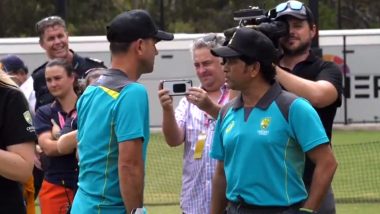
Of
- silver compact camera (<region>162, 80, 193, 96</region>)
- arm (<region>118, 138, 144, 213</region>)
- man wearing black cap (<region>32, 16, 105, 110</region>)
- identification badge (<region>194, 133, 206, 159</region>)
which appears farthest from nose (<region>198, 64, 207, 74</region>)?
man wearing black cap (<region>32, 16, 105, 110</region>)

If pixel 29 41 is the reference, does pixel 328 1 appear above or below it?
below

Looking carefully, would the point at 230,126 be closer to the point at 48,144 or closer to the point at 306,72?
the point at 306,72

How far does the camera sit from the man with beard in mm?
6020

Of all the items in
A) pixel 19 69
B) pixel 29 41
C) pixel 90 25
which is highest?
pixel 19 69

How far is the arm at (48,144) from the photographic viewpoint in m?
8.16

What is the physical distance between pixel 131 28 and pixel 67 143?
7.90ft

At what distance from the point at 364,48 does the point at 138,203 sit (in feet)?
74.3

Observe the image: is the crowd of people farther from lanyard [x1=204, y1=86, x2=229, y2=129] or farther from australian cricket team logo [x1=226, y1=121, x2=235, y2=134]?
lanyard [x1=204, y1=86, x2=229, y2=129]

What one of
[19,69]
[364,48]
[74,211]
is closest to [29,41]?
[364,48]

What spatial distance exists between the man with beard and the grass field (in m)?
6.78

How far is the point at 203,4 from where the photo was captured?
4447 cm

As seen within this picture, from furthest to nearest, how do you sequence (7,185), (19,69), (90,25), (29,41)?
(90,25)
(29,41)
(19,69)
(7,185)

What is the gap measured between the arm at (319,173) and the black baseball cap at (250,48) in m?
0.54

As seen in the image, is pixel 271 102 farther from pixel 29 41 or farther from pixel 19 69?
pixel 29 41
